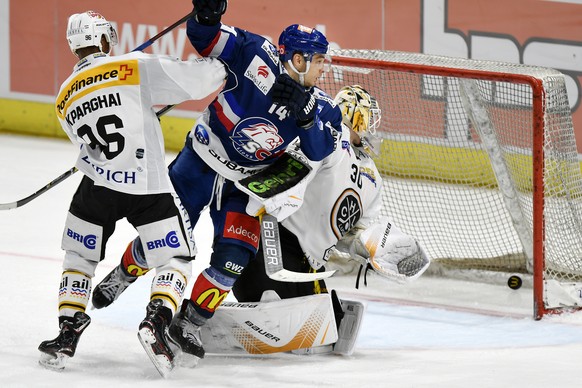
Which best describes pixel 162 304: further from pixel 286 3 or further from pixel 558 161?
pixel 286 3

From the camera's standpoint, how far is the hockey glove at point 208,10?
3.93 metres

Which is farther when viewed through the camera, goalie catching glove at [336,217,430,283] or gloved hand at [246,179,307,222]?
goalie catching glove at [336,217,430,283]

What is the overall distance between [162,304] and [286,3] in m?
4.06

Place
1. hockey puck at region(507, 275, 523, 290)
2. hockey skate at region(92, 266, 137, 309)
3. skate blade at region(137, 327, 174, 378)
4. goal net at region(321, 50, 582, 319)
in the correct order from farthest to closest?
hockey puck at region(507, 275, 523, 290) < goal net at region(321, 50, 582, 319) < hockey skate at region(92, 266, 137, 309) < skate blade at region(137, 327, 174, 378)

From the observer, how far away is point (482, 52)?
691 cm

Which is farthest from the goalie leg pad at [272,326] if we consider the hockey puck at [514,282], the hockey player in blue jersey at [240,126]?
the hockey puck at [514,282]

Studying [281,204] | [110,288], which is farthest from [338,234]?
[110,288]

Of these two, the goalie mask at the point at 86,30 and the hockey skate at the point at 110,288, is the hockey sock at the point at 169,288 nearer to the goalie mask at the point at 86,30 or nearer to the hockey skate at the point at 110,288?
the hockey skate at the point at 110,288

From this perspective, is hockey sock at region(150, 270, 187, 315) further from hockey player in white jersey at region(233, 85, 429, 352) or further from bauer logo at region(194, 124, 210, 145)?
bauer logo at region(194, 124, 210, 145)

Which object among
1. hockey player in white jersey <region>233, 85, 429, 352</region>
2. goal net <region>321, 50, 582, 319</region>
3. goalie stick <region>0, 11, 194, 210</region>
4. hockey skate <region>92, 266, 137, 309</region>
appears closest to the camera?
goalie stick <region>0, 11, 194, 210</region>

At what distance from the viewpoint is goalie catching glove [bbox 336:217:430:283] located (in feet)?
14.1

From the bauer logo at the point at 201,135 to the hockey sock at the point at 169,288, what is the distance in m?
0.53

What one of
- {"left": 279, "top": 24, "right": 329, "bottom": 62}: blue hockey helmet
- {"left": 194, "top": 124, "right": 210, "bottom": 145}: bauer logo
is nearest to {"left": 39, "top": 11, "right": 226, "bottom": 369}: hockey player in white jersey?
{"left": 279, "top": 24, "right": 329, "bottom": 62}: blue hockey helmet

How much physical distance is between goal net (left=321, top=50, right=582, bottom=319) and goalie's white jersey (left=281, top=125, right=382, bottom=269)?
0.76 m
